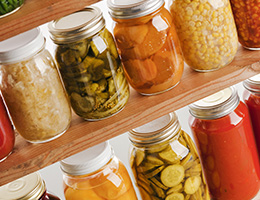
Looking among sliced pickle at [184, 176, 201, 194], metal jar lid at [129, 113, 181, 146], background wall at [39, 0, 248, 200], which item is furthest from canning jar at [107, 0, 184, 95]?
background wall at [39, 0, 248, 200]

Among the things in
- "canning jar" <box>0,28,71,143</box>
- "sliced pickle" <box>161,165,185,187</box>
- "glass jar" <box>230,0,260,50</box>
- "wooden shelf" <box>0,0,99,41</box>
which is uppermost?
"wooden shelf" <box>0,0,99,41</box>

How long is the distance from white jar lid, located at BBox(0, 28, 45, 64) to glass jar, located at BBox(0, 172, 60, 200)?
1.02 feet

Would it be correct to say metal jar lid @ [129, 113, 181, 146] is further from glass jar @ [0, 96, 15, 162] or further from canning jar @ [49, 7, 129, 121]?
glass jar @ [0, 96, 15, 162]

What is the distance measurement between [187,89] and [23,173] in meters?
0.34

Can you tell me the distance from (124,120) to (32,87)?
18 cm

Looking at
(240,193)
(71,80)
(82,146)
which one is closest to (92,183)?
(82,146)

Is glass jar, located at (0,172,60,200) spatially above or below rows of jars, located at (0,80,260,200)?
above

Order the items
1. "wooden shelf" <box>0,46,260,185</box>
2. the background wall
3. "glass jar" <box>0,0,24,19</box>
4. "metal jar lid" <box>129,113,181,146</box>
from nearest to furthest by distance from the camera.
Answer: "glass jar" <box>0,0,24,19</box> → "wooden shelf" <box>0,46,260,185</box> → "metal jar lid" <box>129,113,181,146</box> → the background wall

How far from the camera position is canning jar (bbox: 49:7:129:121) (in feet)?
2.56

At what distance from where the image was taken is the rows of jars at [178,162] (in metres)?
0.93

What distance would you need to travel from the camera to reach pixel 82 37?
77cm

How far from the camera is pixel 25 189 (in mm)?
950

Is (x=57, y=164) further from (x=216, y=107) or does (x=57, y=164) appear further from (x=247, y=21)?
(x=247, y=21)

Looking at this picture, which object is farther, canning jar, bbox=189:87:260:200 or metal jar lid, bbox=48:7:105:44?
canning jar, bbox=189:87:260:200
